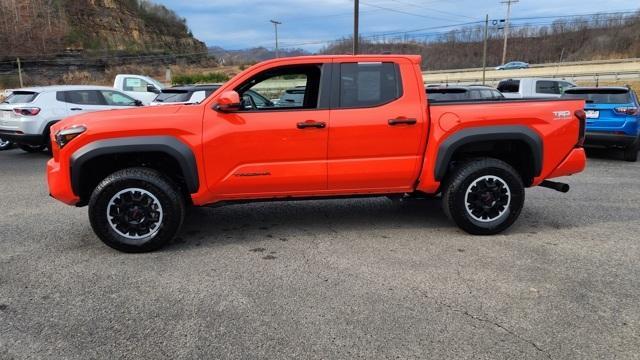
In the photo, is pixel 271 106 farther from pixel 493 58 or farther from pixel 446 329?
pixel 493 58

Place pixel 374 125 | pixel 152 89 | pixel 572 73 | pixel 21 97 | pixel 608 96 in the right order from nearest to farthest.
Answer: pixel 374 125
pixel 608 96
pixel 21 97
pixel 152 89
pixel 572 73

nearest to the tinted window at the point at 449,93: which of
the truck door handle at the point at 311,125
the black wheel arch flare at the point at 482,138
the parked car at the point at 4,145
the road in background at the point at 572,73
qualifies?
the black wheel arch flare at the point at 482,138

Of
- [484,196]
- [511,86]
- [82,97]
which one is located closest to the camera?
[484,196]

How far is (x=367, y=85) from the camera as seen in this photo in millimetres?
4770

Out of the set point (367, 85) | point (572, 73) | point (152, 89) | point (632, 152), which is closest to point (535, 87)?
point (632, 152)

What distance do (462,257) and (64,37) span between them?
69684 mm

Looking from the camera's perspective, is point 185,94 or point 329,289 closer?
point 329,289

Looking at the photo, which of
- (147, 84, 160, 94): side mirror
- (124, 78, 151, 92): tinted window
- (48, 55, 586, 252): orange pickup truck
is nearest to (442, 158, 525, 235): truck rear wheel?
(48, 55, 586, 252): orange pickup truck

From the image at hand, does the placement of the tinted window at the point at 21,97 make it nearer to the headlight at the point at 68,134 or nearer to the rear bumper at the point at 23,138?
the rear bumper at the point at 23,138

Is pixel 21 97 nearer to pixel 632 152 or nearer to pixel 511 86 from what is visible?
pixel 632 152

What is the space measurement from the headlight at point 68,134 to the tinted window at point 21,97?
7509 mm

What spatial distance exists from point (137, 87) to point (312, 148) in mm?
14915

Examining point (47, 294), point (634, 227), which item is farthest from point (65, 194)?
point (634, 227)

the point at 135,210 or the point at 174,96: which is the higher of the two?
the point at 174,96
